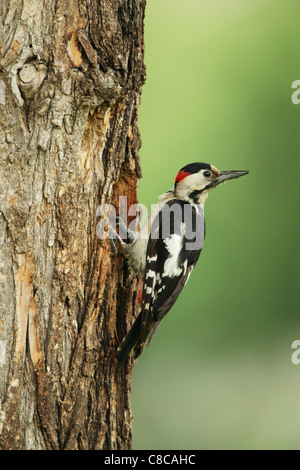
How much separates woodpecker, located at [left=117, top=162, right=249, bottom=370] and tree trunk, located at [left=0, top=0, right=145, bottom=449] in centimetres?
28

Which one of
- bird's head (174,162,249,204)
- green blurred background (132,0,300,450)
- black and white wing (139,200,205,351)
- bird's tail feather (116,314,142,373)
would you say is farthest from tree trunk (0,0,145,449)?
green blurred background (132,0,300,450)

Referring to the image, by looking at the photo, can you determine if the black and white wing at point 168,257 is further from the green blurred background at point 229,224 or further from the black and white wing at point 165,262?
the green blurred background at point 229,224

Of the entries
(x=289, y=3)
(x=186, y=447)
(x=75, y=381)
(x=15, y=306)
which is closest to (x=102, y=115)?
(x=15, y=306)

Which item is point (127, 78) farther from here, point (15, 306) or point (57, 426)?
point (57, 426)

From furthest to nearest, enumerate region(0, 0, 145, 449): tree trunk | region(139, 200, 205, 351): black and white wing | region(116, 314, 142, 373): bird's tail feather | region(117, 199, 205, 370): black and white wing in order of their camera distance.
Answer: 1. region(139, 200, 205, 351): black and white wing
2. region(117, 199, 205, 370): black and white wing
3. region(116, 314, 142, 373): bird's tail feather
4. region(0, 0, 145, 449): tree trunk

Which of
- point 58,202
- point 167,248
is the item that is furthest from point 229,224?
point 58,202

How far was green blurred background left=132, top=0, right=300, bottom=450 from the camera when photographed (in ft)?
17.1

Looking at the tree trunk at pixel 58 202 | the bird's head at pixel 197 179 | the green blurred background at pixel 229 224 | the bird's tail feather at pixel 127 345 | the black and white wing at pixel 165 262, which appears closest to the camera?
the tree trunk at pixel 58 202

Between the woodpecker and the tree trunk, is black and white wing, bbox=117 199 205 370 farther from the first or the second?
the tree trunk

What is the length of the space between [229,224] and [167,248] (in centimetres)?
239

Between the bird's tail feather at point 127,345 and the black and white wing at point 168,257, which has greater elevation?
the black and white wing at point 168,257

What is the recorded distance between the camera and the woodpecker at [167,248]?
3.02 meters

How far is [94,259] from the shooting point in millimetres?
2752

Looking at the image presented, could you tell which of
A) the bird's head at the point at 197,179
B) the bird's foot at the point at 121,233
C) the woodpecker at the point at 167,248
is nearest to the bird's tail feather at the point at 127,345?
the woodpecker at the point at 167,248
